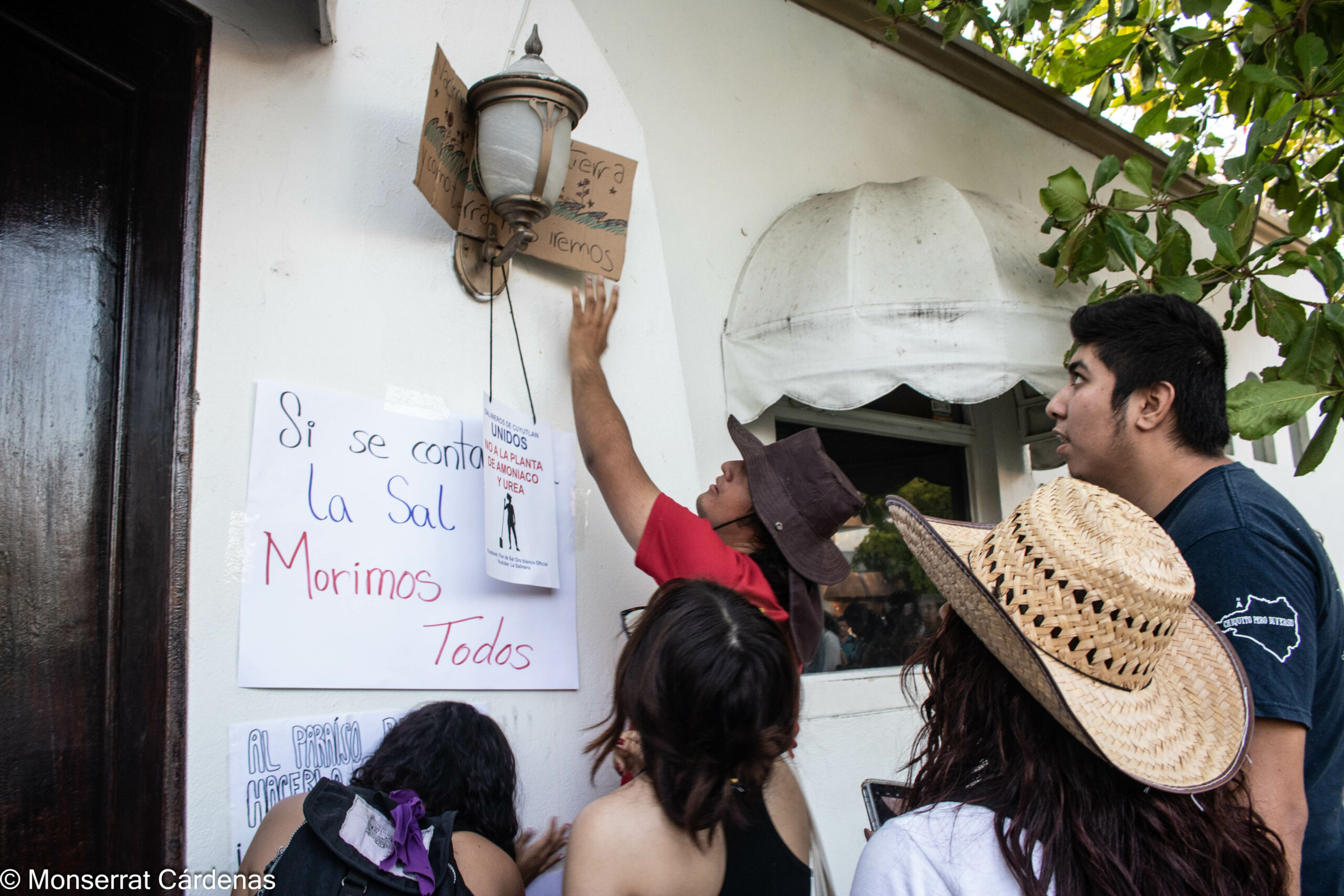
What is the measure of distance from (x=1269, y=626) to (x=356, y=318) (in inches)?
76.4

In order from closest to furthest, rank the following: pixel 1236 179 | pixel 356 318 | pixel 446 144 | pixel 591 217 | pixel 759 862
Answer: pixel 759 862 → pixel 356 318 → pixel 446 144 → pixel 591 217 → pixel 1236 179

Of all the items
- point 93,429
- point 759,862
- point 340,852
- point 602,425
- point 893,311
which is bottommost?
point 759,862

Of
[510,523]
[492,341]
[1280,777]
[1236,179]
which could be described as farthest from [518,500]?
[1236,179]

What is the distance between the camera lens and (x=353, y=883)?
138cm

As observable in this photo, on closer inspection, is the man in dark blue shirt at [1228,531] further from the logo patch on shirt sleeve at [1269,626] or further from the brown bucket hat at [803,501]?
the brown bucket hat at [803,501]

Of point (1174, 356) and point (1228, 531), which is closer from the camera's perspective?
point (1228, 531)

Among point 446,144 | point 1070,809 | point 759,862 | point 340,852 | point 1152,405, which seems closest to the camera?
point 1070,809

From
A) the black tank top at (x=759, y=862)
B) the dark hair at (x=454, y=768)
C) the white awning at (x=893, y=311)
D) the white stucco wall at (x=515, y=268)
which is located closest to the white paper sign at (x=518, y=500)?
the white stucco wall at (x=515, y=268)

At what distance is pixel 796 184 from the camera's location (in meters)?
3.87

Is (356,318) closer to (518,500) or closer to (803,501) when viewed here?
(518,500)

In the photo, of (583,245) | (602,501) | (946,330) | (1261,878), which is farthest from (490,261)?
(1261,878)

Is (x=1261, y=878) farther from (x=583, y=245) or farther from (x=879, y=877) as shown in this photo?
(x=583, y=245)

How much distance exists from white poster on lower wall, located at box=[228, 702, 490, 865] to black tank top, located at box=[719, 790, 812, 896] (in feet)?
2.54

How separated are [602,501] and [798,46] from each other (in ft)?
8.20
